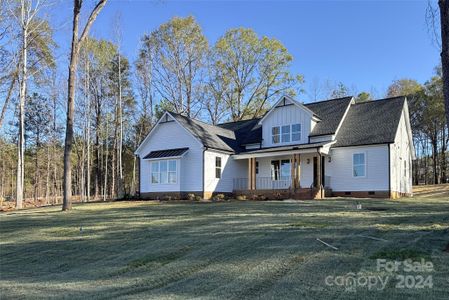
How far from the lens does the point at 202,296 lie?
521 centimetres

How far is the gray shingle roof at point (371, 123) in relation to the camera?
21.8 m

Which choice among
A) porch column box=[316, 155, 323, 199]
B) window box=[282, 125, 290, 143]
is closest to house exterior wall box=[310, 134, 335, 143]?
porch column box=[316, 155, 323, 199]

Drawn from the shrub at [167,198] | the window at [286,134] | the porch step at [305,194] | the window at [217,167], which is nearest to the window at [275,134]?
the window at [286,134]

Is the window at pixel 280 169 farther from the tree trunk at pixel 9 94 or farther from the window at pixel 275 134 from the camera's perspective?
the tree trunk at pixel 9 94

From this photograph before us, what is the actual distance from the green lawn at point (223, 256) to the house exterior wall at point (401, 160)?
11198 millimetres

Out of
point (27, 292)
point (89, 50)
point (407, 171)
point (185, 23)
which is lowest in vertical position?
point (27, 292)

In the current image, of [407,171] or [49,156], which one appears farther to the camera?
[49,156]

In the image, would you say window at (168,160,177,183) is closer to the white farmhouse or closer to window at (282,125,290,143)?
the white farmhouse

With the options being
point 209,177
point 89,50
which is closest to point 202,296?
point 209,177

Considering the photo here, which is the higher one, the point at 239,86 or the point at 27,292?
the point at 239,86

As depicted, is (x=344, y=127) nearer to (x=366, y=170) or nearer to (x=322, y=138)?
(x=322, y=138)

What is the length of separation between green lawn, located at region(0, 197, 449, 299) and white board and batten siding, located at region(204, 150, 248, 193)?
12412mm

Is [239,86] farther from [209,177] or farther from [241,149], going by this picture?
[209,177]

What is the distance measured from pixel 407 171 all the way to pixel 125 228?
64.3 feet
